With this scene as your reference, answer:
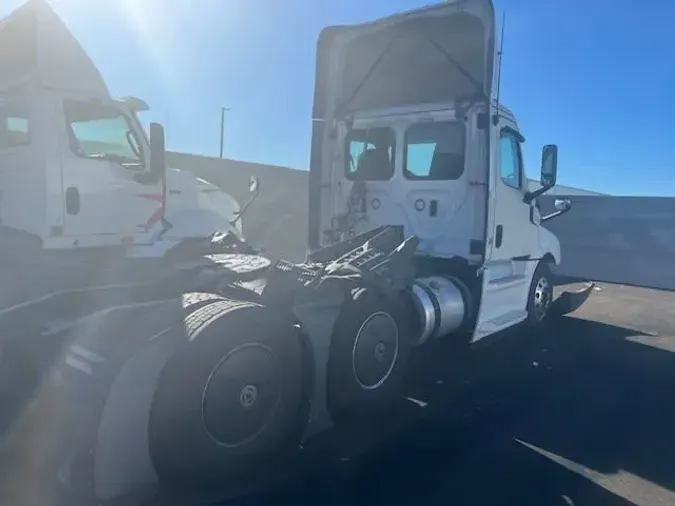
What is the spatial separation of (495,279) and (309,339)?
10.5ft

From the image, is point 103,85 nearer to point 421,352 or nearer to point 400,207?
point 400,207

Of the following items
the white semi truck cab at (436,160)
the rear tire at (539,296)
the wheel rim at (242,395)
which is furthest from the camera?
the rear tire at (539,296)

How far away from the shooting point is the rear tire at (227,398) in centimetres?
324

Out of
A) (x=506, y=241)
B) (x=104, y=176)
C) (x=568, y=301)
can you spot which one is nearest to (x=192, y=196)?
(x=104, y=176)

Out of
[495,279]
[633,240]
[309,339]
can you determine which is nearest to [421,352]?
[495,279]

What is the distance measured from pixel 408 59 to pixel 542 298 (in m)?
3.79

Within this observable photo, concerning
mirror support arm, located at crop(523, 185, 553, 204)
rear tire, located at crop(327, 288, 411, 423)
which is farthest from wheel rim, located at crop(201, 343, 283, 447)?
mirror support arm, located at crop(523, 185, 553, 204)

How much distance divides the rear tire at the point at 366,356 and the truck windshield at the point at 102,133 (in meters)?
3.54

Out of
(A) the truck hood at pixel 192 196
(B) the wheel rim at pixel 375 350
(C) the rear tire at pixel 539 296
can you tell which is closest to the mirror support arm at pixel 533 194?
(C) the rear tire at pixel 539 296

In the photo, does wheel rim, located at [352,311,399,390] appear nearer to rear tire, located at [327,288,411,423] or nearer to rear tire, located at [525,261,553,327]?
rear tire, located at [327,288,411,423]

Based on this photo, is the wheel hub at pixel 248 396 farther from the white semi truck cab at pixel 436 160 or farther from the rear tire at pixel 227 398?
the white semi truck cab at pixel 436 160

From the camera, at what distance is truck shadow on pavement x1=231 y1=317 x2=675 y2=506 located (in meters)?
3.60

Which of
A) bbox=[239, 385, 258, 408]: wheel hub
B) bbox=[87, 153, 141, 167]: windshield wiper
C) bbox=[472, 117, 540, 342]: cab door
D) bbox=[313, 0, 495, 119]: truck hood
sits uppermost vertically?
bbox=[313, 0, 495, 119]: truck hood

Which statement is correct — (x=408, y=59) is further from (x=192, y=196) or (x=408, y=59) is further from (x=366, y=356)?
(x=366, y=356)
